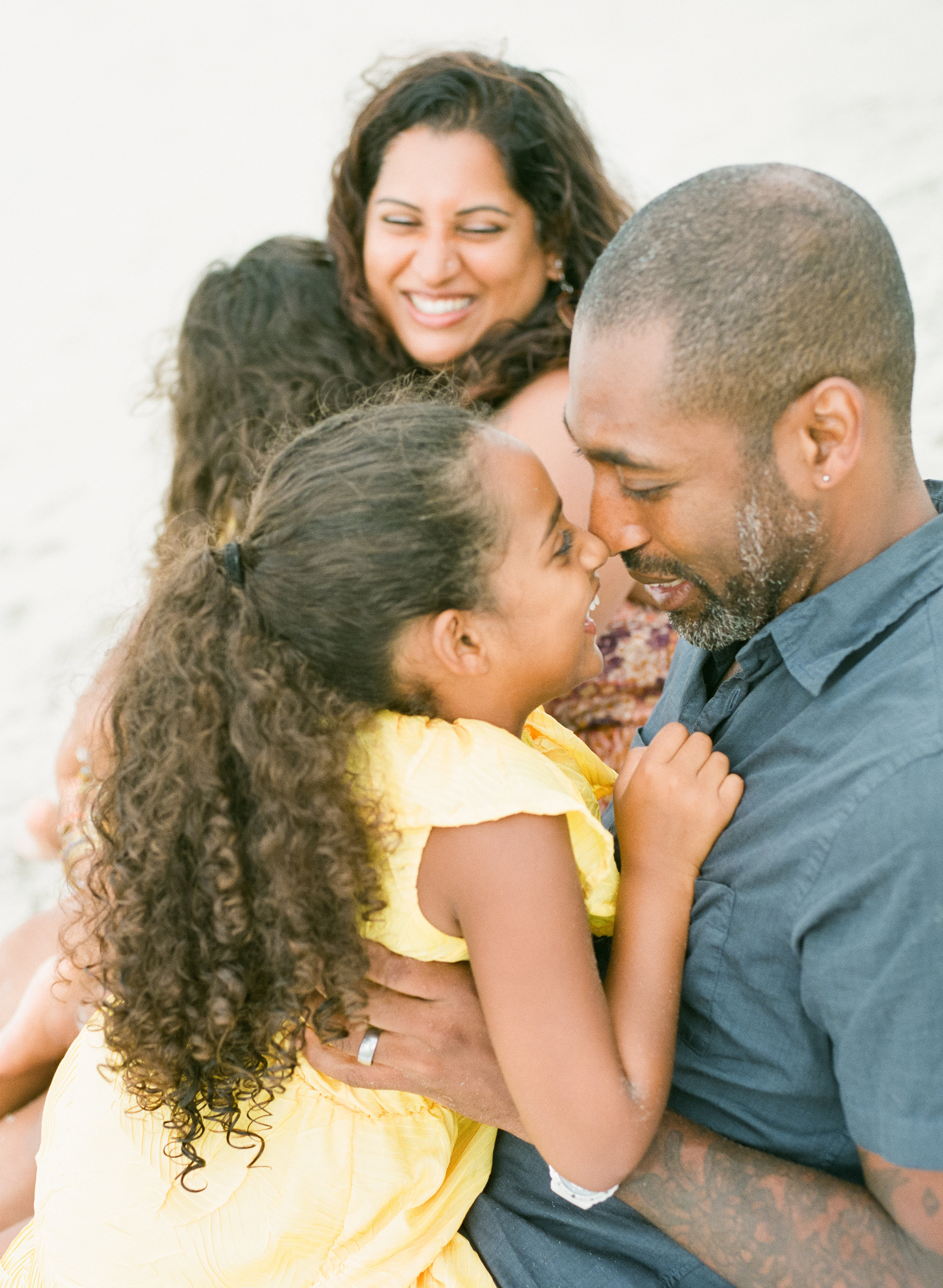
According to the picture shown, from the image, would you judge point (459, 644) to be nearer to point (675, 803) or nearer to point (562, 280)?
point (675, 803)

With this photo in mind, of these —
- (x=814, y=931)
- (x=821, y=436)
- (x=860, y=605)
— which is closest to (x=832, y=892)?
(x=814, y=931)

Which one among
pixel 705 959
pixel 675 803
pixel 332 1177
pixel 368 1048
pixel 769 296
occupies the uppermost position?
pixel 769 296

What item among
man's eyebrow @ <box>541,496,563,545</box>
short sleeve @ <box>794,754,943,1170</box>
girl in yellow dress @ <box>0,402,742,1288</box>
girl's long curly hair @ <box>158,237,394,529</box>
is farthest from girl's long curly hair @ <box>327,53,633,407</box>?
short sleeve @ <box>794,754,943,1170</box>

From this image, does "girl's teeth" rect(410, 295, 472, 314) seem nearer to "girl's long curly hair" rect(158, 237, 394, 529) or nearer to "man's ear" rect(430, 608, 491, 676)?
"girl's long curly hair" rect(158, 237, 394, 529)

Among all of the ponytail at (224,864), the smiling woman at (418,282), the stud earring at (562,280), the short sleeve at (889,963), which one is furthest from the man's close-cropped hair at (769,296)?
the stud earring at (562,280)

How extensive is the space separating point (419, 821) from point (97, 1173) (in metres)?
0.89

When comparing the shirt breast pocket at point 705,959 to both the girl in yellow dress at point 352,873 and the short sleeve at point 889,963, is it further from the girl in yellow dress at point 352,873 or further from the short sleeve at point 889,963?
→ the short sleeve at point 889,963

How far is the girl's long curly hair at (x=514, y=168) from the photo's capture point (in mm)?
3512

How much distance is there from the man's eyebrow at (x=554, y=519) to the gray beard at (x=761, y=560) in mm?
278

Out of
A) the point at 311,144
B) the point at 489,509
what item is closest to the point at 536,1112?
the point at 489,509

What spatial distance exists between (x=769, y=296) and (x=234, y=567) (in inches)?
37.3

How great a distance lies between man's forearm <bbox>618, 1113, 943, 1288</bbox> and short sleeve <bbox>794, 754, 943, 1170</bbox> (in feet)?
0.60

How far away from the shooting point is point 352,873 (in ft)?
5.83

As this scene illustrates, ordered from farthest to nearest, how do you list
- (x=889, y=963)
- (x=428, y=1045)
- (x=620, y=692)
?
(x=620, y=692) < (x=428, y=1045) < (x=889, y=963)
